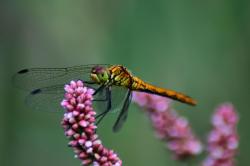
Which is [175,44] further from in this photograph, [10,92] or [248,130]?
[10,92]

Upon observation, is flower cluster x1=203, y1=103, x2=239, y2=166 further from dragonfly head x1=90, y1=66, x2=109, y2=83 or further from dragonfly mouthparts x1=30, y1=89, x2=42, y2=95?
dragonfly mouthparts x1=30, y1=89, x2=42, y2=95

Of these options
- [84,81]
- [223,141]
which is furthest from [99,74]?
[223,141]

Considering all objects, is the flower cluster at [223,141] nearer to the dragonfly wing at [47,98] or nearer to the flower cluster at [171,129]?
the flower cluster at [171,129]

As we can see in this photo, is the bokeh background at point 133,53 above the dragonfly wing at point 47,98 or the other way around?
above

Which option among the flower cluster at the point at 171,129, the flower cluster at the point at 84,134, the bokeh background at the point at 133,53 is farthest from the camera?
the bokeh background at the point at 133,53

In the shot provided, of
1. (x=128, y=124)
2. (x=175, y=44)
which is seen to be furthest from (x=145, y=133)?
(x=175, y=44)

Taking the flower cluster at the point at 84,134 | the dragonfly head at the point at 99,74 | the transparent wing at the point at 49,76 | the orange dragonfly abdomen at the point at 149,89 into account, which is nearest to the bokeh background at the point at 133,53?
the orange dragonfly abdomen at the point at 149,89

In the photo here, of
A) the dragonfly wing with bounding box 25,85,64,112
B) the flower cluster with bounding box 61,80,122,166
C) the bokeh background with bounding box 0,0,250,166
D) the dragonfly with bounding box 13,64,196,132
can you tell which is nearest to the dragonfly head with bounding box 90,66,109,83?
the dragonfly with bounding box 13,64,196,132
